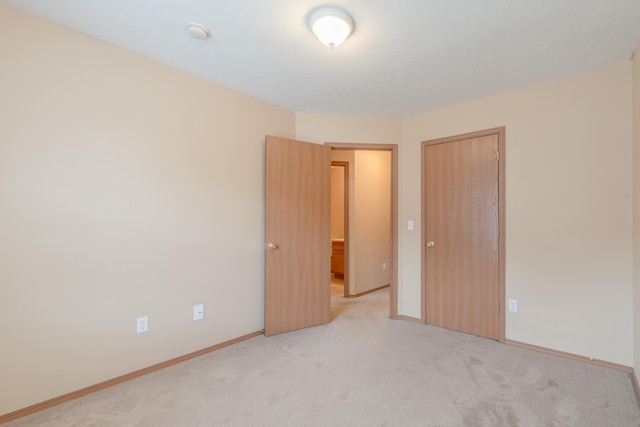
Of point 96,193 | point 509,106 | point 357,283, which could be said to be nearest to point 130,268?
point 96,193

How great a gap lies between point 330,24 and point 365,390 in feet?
7.56

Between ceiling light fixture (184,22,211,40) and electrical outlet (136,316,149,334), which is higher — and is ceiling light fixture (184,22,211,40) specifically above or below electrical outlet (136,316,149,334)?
above

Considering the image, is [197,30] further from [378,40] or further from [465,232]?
[465,232]

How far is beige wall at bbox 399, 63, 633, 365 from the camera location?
2.37m

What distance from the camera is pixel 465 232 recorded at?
3162 millimetres

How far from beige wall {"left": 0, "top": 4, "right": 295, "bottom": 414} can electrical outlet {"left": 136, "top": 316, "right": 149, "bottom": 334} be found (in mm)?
38

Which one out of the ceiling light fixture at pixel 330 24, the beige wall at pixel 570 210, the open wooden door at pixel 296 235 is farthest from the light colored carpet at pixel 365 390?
the ceiling light fixture at pixel 330 24

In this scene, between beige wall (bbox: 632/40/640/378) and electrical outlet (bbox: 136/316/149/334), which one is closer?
beige wall (bbox: 632/40/640/378)

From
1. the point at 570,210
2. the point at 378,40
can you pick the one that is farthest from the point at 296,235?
the point at 570,210

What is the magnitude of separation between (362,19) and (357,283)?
3574mm

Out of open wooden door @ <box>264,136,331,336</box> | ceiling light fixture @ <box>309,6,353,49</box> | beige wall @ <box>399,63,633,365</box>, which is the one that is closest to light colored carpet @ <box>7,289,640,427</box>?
beige wall @ <box>399,63,633,365</box>

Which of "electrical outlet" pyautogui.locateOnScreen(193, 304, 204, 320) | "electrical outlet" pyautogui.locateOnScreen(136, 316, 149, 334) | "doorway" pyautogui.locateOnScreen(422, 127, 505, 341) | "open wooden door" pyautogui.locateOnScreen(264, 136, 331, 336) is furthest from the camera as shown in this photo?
"open wooden door" pyautogui.locateOnScreen(264, 136, 331, 336)

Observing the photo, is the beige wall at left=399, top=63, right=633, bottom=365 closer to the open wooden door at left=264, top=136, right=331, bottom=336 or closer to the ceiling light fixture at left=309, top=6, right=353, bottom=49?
the open wooden door at left=264, top=136, right=331, bottom=336

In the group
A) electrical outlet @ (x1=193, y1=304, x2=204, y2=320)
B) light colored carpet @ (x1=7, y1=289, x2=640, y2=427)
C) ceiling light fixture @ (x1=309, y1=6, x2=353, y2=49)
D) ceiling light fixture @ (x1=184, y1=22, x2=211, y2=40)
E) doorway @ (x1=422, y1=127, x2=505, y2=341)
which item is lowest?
light colored carpet @ (x1=7, y1=289, x2=640, y2=427)
